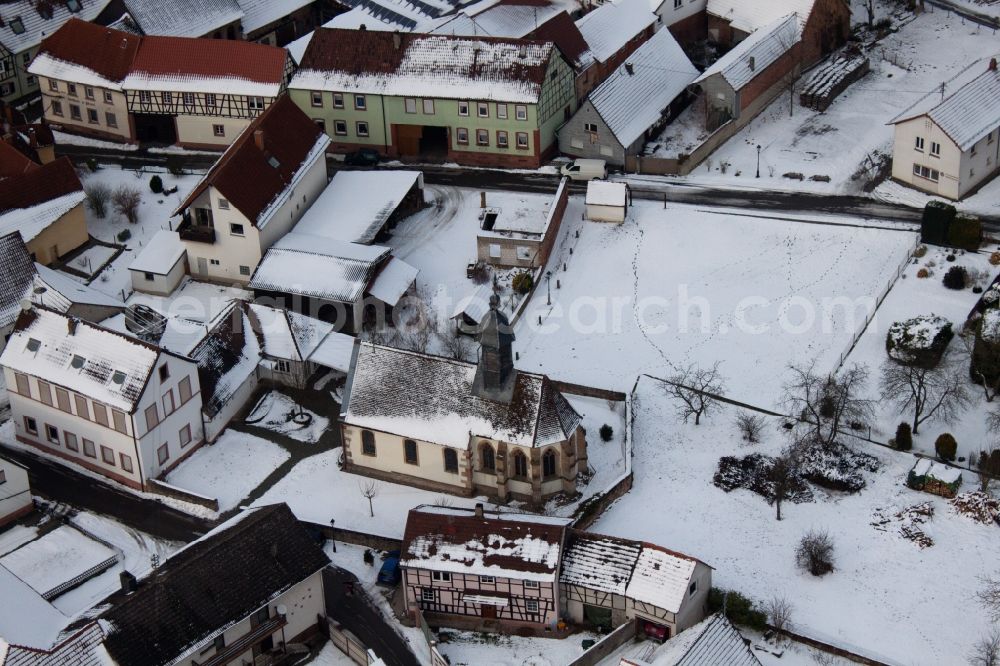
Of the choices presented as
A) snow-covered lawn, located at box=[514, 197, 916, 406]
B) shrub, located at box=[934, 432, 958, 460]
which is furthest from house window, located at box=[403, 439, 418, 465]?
shrub, located at box=[934, 432, 958, 460]

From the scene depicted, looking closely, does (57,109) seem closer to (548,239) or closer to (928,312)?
(548,239)

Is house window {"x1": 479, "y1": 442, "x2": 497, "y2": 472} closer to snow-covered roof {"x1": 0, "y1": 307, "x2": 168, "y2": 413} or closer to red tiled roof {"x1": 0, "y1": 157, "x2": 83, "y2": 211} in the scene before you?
snow-covered roof {"x1": 0, "y1": 307, "x2": 168, "y2": 413}

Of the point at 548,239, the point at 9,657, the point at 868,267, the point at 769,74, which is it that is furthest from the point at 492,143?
the point at 9,657

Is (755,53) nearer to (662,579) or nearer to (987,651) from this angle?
(662,579)

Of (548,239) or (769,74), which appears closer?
(548,239)

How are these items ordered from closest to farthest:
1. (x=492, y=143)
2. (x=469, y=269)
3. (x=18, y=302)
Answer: (x=18, y=302), (x=469, y=269), (x=492, y=143)

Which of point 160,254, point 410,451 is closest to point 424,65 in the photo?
point 160,254

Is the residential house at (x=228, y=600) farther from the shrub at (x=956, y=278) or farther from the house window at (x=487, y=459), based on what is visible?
the shrub at (x=956, y=278)
